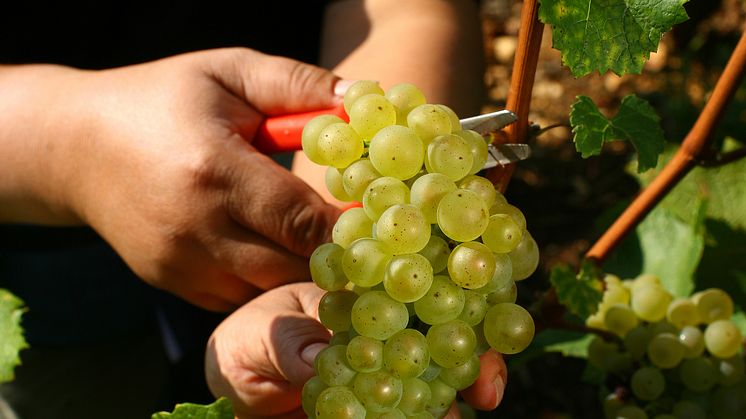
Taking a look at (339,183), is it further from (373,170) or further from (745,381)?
(745,381)

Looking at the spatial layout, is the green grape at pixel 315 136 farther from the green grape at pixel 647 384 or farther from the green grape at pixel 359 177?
the green grape at pixel 647 384

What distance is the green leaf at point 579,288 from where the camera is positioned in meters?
0.78

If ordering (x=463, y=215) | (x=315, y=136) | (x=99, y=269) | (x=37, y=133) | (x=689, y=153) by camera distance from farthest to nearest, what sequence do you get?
1. (x=99, y=269)
2. (x=37, y=133)
3. (x=689, y=153)
4. (x=315, y=136)
5. (x=463, y=215)

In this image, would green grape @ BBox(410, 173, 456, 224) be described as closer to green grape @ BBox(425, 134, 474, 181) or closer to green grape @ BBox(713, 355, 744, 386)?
green grape @ BBox(425, 134, 474, 181)

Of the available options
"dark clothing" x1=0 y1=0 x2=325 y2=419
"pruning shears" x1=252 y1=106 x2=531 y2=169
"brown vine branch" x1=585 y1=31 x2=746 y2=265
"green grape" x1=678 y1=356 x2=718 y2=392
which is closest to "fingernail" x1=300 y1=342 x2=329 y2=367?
"pruning shears" x1=252 y1=106 x2=531 y2=169

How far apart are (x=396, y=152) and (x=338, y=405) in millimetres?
184

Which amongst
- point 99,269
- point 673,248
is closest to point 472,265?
point 673,248

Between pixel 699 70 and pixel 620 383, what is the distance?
3.96ft

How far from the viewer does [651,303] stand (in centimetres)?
88

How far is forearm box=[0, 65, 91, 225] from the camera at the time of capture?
94 centimetres

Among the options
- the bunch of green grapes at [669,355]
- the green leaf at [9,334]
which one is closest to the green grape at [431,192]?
the bunch of green grapes at [669,355]

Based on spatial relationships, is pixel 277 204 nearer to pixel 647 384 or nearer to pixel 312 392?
pixel 312 392

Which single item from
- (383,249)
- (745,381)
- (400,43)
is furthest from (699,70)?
(383,249)

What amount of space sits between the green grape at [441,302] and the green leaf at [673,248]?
583mm
